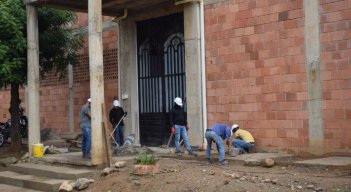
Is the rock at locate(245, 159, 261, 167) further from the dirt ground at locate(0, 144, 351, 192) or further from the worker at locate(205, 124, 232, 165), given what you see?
the worker at locate(205, 124, 232, 165)

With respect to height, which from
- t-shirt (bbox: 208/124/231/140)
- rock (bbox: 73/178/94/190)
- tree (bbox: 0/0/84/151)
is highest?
tree (bbox: 0/0/84/151)

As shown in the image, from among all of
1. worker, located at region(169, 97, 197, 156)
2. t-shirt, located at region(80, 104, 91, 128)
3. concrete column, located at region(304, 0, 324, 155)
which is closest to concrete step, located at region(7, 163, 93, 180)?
t-shirt, located at region(80, 104, 91, 128)

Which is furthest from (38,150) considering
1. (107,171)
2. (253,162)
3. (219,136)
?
(253,162)

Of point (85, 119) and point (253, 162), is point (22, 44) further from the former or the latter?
point (253, 162)

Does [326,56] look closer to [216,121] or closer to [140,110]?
[216,121]

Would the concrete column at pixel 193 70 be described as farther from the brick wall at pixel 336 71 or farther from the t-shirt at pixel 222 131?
the brick wall at pixel 336 71

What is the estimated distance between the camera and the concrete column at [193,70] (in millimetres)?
13336

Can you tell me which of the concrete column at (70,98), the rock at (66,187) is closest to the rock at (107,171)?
the rock at (66,187)

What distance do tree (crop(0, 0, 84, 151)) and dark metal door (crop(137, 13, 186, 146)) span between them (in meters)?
2.25

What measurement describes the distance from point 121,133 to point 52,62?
10.5 feet

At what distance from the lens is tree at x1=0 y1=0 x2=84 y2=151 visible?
13889mm

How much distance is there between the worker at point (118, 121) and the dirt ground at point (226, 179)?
3.93 m

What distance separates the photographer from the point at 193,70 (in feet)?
44.1

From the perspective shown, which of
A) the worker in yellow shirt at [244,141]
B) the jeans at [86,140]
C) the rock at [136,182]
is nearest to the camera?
the rock at [136,182]
